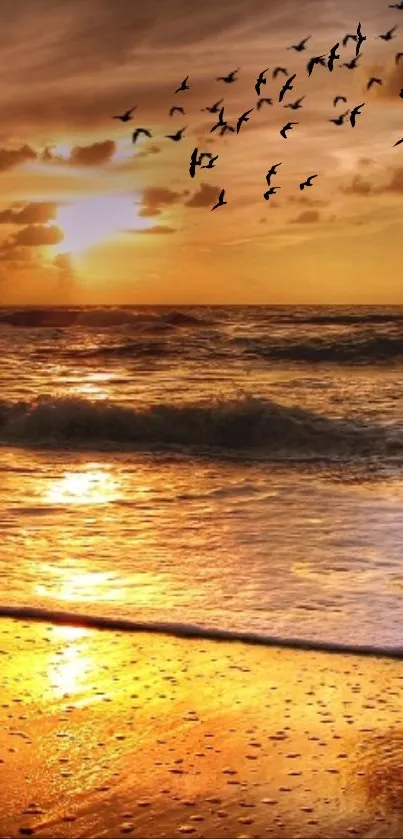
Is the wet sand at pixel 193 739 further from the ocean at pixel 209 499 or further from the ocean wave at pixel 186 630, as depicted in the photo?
the ocean at pixel 209 499

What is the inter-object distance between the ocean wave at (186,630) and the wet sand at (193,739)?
0.10 m

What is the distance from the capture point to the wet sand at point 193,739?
3695 mm

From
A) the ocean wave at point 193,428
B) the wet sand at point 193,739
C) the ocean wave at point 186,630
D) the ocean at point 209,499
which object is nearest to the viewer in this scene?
the wet sand at point 193,739

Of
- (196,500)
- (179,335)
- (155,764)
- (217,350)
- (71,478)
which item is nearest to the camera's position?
A: (155,764)

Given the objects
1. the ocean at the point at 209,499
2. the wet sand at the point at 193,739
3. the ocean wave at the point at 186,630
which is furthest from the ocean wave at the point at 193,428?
the wet sand at the point at 193,739

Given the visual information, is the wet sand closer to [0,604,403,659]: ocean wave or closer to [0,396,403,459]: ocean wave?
[0,604,403,659]: ocean wave

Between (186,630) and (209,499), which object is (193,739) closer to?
(186,630)

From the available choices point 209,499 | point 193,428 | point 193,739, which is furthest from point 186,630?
point 193,428

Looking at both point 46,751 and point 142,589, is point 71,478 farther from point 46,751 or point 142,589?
point 46,751

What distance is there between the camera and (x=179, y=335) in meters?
43.9

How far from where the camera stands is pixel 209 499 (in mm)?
10828

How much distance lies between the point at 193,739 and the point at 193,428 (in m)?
13.5

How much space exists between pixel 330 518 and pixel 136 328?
132 feet

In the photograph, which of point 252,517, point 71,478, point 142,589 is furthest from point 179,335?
point 142,589
